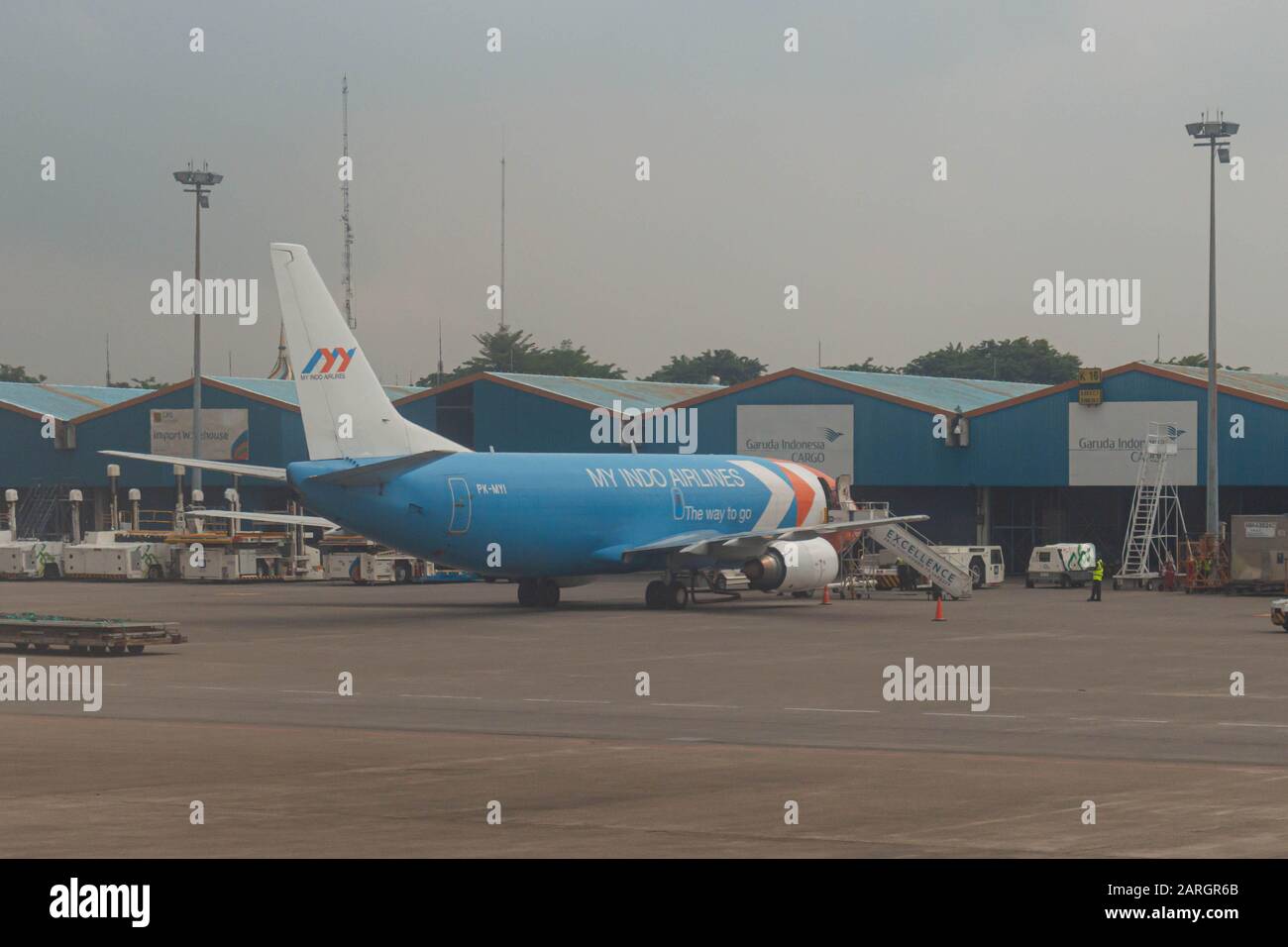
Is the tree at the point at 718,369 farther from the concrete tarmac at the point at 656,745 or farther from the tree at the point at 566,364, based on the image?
the concrete tarmac at the point at 656,745

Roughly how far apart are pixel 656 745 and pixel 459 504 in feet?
82.0

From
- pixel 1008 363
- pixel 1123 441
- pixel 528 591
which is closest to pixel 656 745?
pixel 528 591

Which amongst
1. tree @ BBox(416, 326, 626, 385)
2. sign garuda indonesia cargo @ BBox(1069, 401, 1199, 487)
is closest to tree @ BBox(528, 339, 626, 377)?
tree @ BBox(416, 326, 626, 385)

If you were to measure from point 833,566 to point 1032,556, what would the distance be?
17.6 metres

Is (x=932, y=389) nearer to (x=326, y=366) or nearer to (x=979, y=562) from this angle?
(x=979, y=562)

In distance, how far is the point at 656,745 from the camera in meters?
24.2

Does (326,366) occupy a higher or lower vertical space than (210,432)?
lower

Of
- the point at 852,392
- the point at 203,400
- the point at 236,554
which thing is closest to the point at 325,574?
the point at 236,554

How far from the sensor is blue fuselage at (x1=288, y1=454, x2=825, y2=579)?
47.1 meters

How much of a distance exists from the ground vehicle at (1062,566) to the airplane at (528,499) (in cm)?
1122

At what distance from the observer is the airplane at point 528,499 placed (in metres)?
46.6

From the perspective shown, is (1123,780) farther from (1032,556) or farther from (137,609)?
(1032,556)

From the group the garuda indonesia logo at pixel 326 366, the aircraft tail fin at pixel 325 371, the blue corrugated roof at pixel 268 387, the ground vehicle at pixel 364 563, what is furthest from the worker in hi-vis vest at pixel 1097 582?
the blue corrugated roof at pixel 268 387

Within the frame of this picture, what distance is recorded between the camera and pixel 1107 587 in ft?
231
